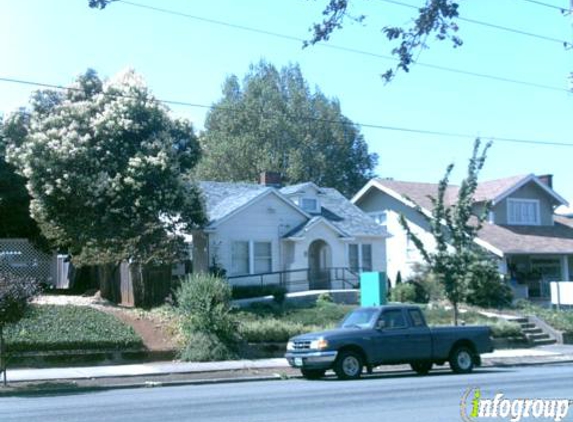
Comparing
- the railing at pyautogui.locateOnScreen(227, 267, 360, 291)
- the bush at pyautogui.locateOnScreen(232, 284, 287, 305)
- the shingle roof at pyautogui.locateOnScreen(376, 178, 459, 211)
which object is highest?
the shingle roof at pyautogui.locateOnScreen(376, 178, 459, 211)

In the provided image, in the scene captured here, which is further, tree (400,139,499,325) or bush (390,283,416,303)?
bush (390,283,416,303)

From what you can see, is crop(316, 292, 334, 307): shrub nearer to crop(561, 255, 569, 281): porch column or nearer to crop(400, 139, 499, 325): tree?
crop(400, 139, 499, 325): tree

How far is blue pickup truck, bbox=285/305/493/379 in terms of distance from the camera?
1841 cm

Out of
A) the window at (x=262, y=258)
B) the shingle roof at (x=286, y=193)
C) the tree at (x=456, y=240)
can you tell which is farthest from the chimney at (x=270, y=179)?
the tree at (x=456, y=240)

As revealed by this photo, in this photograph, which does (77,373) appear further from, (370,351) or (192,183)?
(192,183)

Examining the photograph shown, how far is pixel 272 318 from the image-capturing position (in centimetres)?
2631

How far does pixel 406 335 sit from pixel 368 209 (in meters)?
27.0

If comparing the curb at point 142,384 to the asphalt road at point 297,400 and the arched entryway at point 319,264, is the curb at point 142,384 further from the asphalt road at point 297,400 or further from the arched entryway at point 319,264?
the arched entryway at point 319,264

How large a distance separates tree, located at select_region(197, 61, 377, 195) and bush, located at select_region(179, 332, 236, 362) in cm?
3523

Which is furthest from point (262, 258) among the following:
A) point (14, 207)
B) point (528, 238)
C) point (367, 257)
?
point (528, 238)

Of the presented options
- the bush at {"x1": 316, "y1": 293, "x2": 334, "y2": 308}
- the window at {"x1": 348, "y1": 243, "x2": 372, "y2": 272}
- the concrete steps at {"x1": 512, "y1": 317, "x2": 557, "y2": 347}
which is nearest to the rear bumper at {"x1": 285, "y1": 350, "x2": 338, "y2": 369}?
the bush at {"x1": 316, "y1": 293, "x2": 334, "y2": 308}

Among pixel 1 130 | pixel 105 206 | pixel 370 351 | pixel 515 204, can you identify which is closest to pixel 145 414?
pixel 370 351

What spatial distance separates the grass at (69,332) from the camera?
21.4 meters

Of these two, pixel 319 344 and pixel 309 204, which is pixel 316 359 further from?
pixel 309 204
